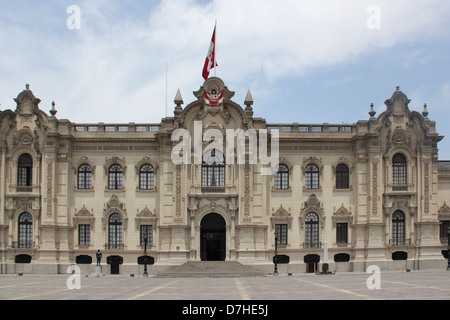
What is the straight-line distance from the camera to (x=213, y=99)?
54.1m

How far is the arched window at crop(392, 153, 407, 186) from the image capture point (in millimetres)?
55000

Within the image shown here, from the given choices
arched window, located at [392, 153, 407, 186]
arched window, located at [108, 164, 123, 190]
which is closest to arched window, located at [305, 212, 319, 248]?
arched window, located at [392, 153, 407, 186]

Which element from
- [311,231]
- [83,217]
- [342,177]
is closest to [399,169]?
[342,177]

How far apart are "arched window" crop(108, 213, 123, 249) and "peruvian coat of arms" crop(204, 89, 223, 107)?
12.8 m

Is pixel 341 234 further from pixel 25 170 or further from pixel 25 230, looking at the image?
pixel 25 170

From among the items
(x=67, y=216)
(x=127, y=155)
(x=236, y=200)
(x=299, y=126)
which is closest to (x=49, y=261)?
(x=67, y=216)

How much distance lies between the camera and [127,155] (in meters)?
55.1

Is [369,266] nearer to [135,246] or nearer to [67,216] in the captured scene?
[135,246]

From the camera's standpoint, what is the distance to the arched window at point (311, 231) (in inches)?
2157

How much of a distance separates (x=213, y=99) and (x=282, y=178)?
931 cm

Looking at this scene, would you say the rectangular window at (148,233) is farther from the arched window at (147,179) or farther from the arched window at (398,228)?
the arched window at (398,228)

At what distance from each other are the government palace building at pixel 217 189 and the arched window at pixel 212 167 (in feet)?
0.29

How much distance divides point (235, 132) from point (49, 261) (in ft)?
63.5

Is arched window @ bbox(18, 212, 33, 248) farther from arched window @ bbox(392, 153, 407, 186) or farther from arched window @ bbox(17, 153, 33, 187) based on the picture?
arched window @ bbox(392, 153, 407, 186)
